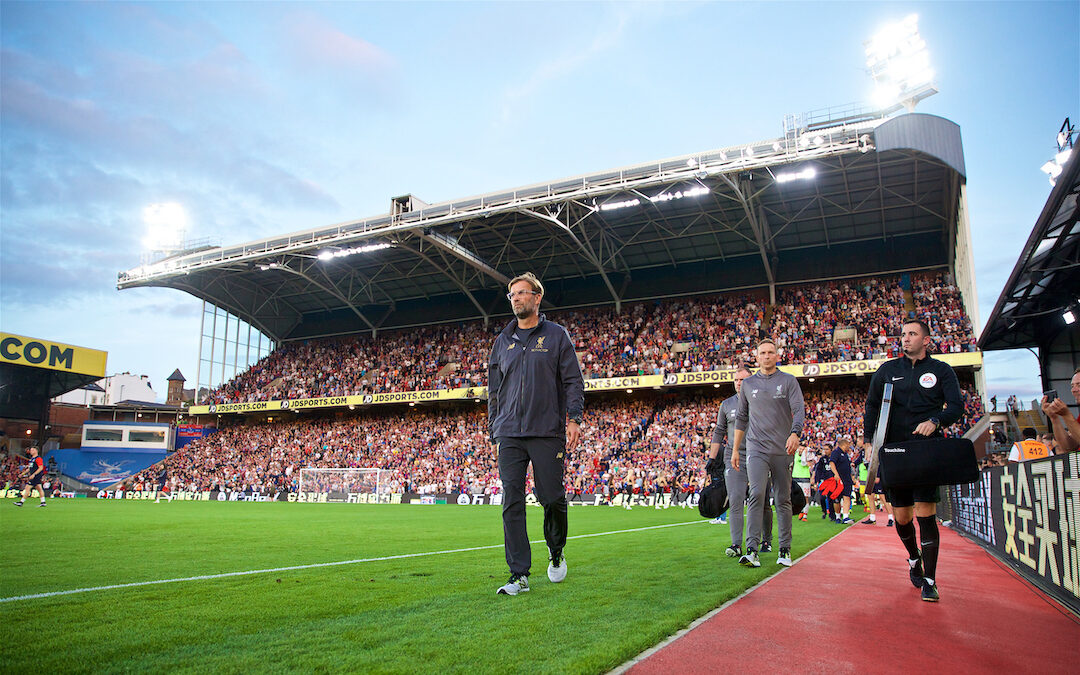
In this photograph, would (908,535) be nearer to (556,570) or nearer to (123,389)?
(556,570)

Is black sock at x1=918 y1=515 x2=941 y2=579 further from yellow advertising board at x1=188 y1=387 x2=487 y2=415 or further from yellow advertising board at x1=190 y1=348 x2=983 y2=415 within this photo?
yellow advertising board at x1=188 y1=387 x2=487 y2=415

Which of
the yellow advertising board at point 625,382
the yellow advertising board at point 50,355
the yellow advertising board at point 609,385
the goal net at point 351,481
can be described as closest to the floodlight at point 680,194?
the yellow advertising board at point 609,385

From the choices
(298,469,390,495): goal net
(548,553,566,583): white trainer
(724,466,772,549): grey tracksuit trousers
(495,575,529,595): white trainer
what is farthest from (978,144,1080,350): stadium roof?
(298,469,390,495): goal net

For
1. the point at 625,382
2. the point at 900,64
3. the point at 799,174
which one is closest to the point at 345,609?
the point at 799,174

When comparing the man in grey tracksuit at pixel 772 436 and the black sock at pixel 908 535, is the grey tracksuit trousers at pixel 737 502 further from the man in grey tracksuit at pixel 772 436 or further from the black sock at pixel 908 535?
the black sock at pixel 908 535

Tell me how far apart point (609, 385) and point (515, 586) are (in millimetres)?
28670

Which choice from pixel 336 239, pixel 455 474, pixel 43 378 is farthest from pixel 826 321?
pixel 43 378

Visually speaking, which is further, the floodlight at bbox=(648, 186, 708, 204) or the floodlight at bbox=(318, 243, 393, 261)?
the floodlight at bbox=(318, 243, 393, 261)

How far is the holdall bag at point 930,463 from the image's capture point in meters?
4.36

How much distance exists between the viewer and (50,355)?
41.5 meters

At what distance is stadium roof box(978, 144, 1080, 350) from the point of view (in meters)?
13.3

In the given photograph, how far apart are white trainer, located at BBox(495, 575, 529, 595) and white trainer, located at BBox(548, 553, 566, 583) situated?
41 cm

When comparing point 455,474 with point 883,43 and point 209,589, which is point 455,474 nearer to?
point 883,43

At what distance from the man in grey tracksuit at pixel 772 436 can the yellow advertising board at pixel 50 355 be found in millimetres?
47140
